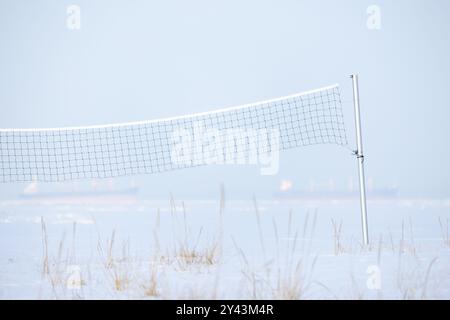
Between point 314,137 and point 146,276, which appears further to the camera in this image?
point 314,137

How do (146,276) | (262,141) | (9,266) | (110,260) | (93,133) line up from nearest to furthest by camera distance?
1. (146,276)
2. (110,260)
3. (9,266)
4. (262,141)
5. (93,133)

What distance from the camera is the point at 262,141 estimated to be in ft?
22.7

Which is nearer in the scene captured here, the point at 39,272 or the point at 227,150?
the point at 39,272

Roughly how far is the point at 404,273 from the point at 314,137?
280 cm

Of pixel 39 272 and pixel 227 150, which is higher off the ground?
pixel 227 150

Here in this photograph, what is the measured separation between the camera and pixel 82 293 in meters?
3.94

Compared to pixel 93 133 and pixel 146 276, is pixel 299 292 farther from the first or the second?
pixel 93 133

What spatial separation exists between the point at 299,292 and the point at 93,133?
15.0 ft

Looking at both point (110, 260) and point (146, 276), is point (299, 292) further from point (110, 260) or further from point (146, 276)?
point (110, 260)
